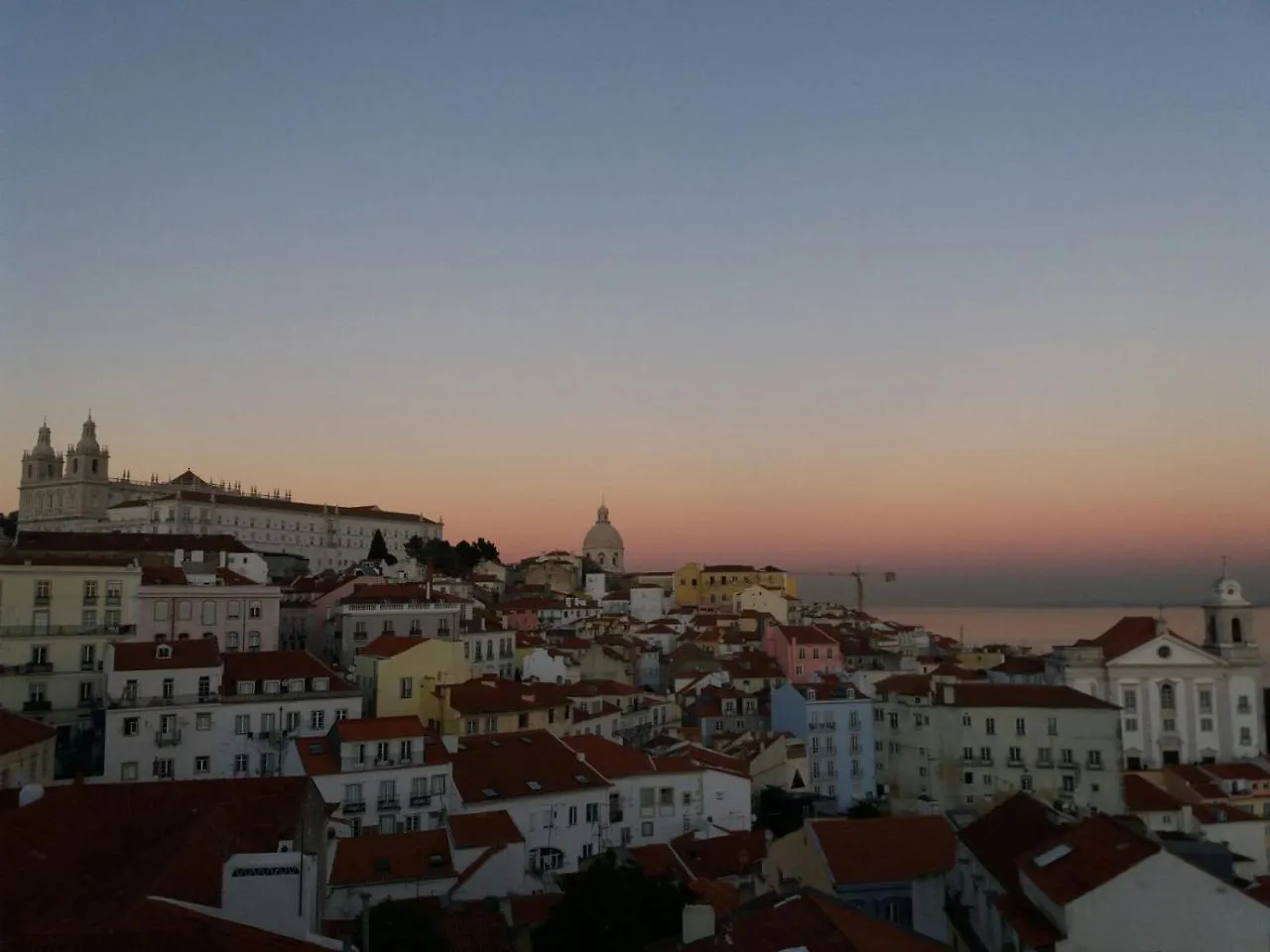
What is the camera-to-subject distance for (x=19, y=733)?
1995 centimetres

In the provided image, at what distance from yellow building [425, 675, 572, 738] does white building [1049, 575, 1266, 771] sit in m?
21.9

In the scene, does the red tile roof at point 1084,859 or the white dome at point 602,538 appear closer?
the red tile roof at point 1084,859

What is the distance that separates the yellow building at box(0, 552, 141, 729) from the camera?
88.6 ft

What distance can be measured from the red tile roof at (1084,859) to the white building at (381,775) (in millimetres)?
13186

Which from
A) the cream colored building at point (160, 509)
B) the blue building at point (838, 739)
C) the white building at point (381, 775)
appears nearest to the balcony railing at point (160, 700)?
the white building at point (381, 775)

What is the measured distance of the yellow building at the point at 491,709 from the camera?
27797 millimetres

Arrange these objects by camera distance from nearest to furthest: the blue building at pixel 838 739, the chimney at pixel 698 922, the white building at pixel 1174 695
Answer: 1. the chimney at pixel 698 922
2. the blue building at pixel 838 739
3. the white building at pixel 1174 695

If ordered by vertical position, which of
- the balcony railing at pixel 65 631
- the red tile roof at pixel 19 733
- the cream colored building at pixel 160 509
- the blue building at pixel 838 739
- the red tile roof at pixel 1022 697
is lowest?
the blue building at pixel 838 739

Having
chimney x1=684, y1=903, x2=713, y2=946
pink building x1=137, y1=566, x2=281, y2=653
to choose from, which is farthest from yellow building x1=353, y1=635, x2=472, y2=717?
chimney x1=684, y1=903, x2=713, y2=946

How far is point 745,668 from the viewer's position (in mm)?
43562

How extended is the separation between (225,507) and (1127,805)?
65.5 meters

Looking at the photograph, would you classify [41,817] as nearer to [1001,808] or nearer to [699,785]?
[1001,808]

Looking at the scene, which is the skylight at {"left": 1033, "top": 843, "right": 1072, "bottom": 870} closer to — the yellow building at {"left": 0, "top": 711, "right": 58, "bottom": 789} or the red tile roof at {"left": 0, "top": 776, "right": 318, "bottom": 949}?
the red tile roof at {"left": 0, "top": 776, "right": 318, "bottom": 949}

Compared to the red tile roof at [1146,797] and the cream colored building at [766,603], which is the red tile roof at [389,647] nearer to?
the red tile roof at [1146,797]
